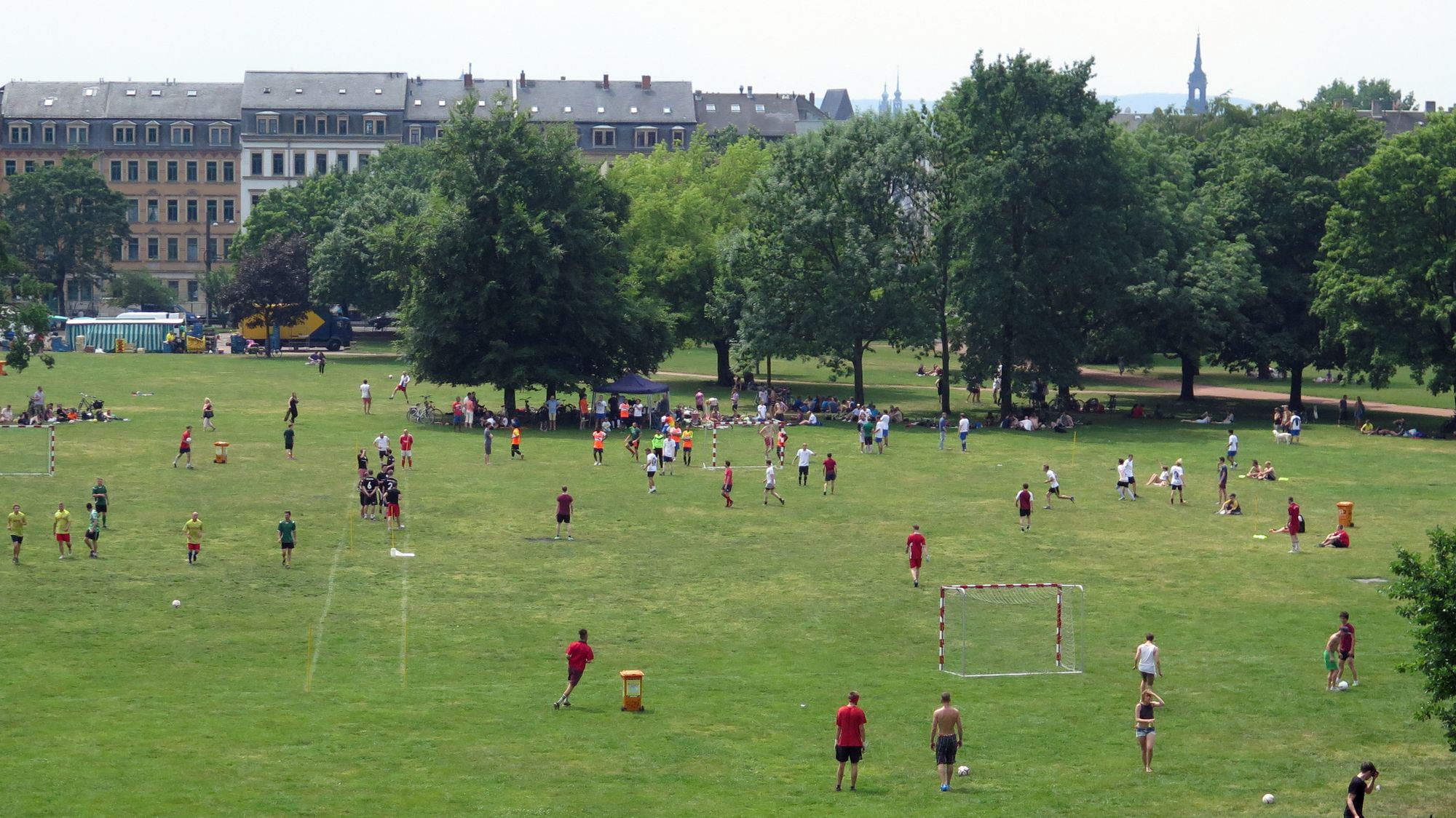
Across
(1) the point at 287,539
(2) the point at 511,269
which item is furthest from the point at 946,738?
(2) the point at 511,269

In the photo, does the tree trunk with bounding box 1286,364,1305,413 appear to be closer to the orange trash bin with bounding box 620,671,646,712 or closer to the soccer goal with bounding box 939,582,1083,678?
the soccer goal with bounding box 939,582,1083,678

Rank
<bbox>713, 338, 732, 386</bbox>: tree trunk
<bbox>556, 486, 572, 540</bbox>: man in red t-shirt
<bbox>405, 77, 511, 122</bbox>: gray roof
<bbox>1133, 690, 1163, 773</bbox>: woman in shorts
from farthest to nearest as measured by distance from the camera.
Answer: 1. <bbox>405, 77, 511, 122</bbox>: gray roof
2. <bbox>713, 338, 732, 386</bbox>: tree trunk
3. <bbox>556, 486, 572, 540</bbox>: man in red t-shirt
4. <bbox>1133, 690, 1163, 773</bbox>: woman in shorts

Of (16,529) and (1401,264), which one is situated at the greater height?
(1401,264)

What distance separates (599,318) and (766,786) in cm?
5139

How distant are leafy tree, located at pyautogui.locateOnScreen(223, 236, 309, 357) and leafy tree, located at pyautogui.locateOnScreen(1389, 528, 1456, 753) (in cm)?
9587

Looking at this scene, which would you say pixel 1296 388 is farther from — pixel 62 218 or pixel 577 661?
pixel 62 218

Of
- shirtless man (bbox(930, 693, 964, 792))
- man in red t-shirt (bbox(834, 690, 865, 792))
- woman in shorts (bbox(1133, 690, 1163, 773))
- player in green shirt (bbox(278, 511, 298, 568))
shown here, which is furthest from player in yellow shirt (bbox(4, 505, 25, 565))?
woman in shorts (bbox(1133, 690, 1163, 773))

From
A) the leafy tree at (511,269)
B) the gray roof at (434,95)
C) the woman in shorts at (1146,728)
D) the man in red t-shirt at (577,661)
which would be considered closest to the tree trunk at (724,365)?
the leafy tree at (511,269)

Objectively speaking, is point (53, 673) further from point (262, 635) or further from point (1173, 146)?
point (1173, 146)

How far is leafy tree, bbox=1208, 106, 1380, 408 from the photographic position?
270 feet

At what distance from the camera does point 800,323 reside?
259ft

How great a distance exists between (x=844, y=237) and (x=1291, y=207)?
2345 cm

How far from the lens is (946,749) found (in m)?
23.7

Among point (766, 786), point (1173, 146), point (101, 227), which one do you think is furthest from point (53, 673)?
point (101, 227)
